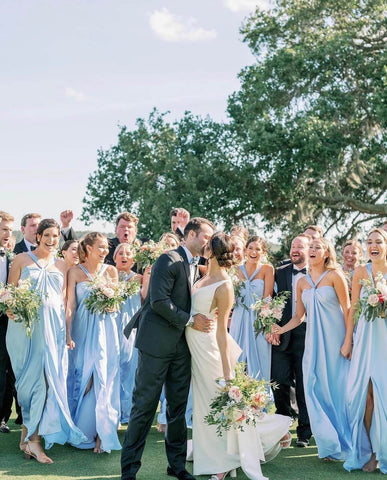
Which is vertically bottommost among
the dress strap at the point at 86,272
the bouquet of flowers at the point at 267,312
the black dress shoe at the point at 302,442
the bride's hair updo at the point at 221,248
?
the black dress shoe at the point at 302,442

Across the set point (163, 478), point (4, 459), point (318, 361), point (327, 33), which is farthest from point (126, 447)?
point (327, 33)

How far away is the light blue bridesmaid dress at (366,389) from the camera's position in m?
6.43

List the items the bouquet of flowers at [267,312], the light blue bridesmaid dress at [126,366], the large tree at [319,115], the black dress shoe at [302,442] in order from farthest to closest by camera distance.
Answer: the large tree at [319,115], the light blue bridesmaid dress at [126,366], the bouquet of flowers at [267,312], the black dress shoe at [302,442]

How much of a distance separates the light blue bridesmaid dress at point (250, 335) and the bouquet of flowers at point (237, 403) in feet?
7.72

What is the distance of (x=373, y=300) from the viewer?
6.36m

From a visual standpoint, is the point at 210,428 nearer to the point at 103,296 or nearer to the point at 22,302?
the point at 103,296

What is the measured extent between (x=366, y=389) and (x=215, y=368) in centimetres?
168

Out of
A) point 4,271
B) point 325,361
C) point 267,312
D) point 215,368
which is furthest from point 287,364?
point 4,271

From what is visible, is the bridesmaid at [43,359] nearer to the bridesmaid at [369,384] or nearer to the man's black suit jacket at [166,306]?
the man's black suit jacket at [166,306]

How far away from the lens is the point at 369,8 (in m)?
24.3

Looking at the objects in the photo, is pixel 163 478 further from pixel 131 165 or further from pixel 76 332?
pixel 131 165

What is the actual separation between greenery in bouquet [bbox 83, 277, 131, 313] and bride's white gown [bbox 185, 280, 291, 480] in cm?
156

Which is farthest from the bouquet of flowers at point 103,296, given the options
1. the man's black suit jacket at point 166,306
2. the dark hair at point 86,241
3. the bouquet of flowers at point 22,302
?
the man's black suit jacket at point 166,306

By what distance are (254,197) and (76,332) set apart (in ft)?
51.8
